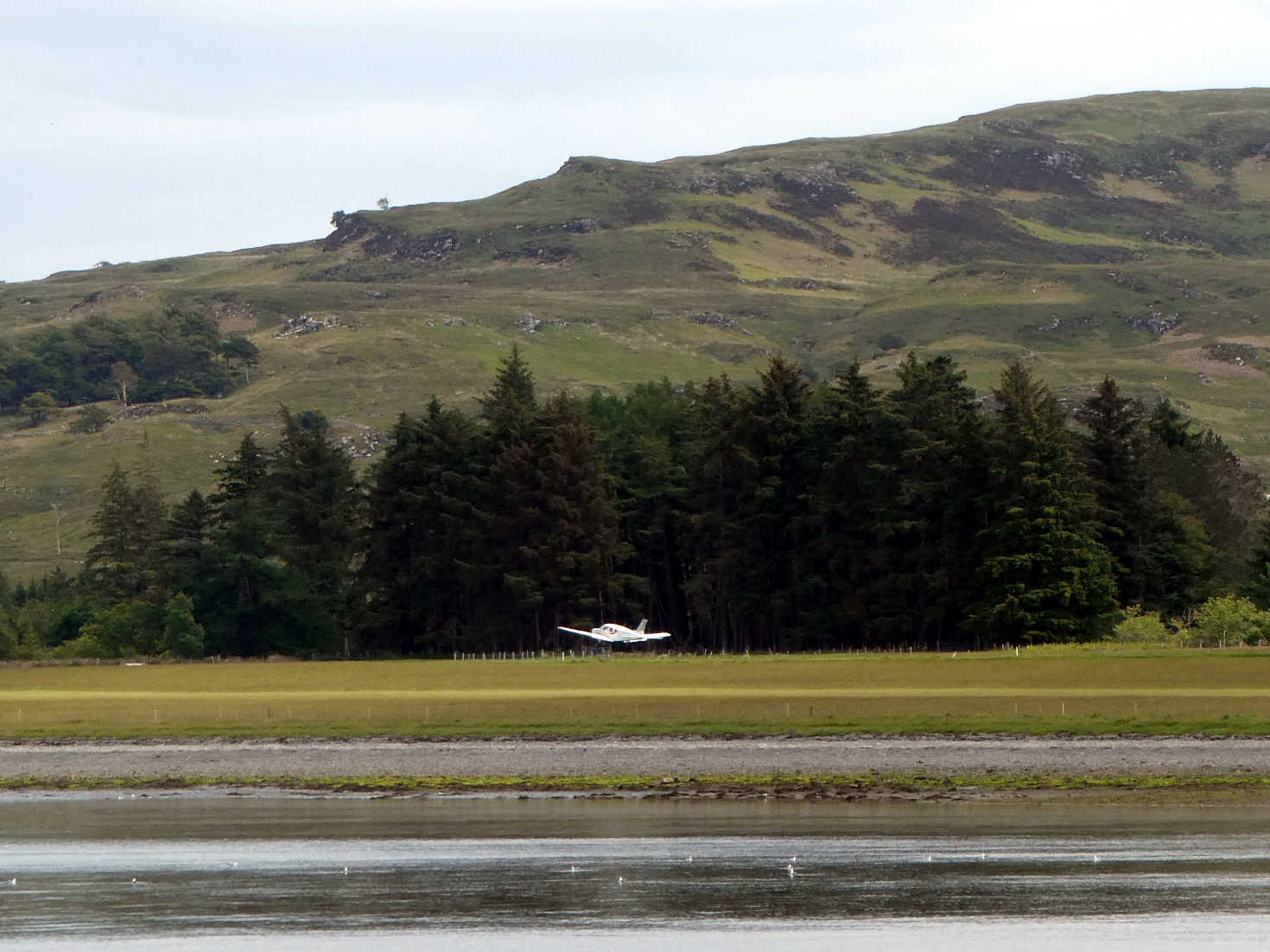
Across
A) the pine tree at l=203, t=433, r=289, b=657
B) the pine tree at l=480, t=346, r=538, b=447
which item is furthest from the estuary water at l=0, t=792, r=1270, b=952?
the pine tree at l=480, t=346, r=538, b=447

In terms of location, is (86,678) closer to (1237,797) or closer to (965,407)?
(965,407)

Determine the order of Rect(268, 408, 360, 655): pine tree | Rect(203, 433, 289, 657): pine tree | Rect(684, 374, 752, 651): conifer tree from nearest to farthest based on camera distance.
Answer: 1. Rect(684, 374, 752, 651): conifer tree
2. Rect(203, 433, 289, 657): pine tree
3. Rect(268, 408, 360, 655): pine tree

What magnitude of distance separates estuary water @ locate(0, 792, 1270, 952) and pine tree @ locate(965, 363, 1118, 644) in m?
51.6

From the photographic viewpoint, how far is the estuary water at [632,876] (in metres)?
29.8

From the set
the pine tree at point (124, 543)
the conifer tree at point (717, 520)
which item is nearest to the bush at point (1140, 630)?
the conifer tree at point (717, 520)

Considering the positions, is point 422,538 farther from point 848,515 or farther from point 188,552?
point 848,515

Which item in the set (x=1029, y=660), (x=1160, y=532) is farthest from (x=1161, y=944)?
(x=1160, y=532)

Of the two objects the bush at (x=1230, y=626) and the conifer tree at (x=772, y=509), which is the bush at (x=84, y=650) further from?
the bush at (x=1230, y=626)

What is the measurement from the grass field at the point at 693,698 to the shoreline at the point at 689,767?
2.22 metres

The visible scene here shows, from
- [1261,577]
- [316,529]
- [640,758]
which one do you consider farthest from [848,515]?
[640,758]

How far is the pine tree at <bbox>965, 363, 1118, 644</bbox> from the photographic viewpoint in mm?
94500

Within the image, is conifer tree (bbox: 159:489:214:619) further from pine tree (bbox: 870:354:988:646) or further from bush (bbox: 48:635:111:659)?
pine tree (bbox: 870:354:988:646)

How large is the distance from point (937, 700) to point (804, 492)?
49.2m

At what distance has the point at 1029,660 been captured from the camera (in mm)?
79688
